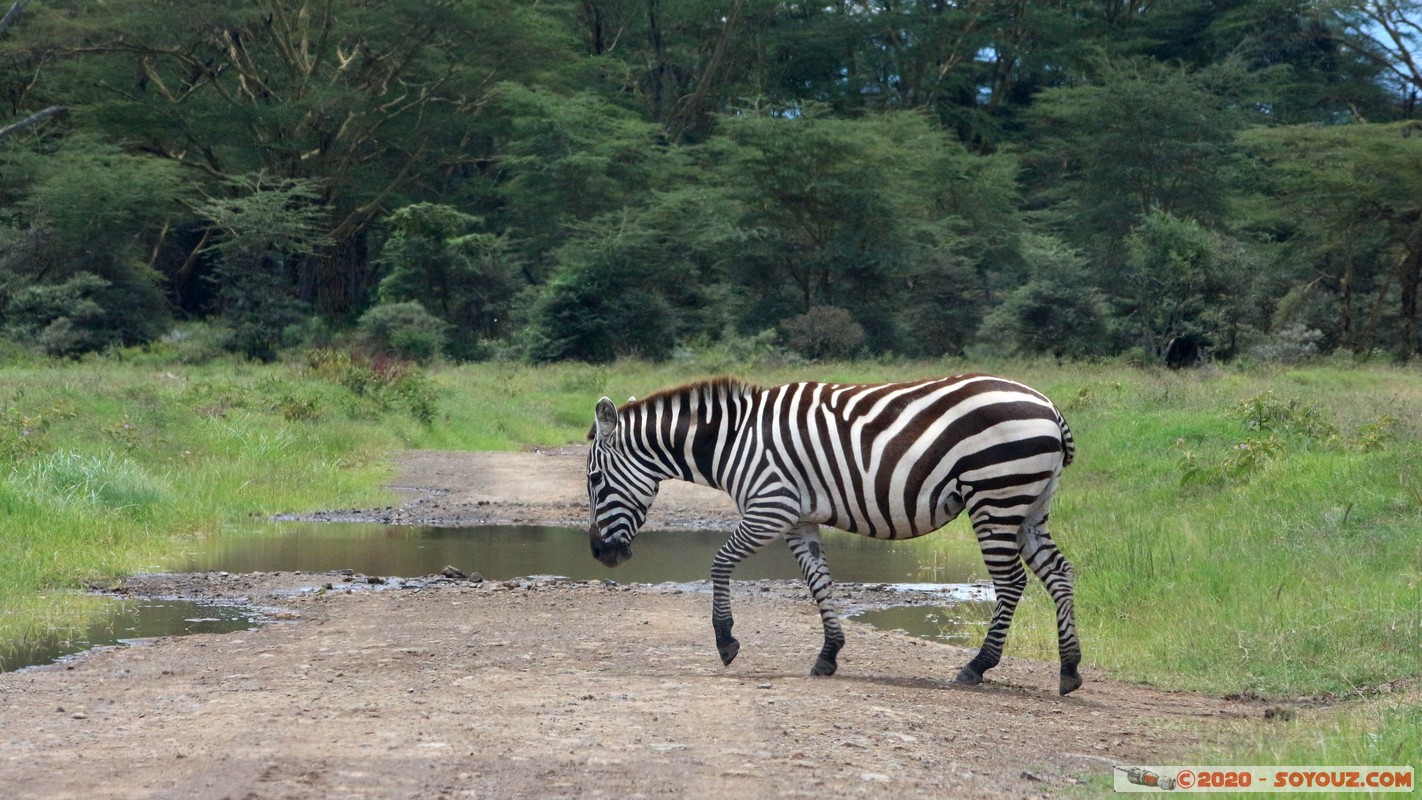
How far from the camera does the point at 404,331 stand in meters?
36.6

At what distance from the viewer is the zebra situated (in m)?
7.65

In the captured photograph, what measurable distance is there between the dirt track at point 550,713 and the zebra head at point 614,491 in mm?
563

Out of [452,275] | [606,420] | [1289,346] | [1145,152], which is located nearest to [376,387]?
[606,420]

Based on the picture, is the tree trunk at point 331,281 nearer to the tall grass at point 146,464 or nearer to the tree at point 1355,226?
the tall grass at point 146,464

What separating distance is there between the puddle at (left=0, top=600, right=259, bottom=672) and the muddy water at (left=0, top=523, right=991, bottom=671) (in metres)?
0.01

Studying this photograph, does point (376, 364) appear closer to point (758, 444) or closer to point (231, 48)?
point (758, 444)

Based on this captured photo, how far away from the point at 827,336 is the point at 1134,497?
891 inches

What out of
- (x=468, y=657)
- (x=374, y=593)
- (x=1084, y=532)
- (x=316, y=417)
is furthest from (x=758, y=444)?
(x=316, y=417)

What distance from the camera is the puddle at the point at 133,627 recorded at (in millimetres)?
8148

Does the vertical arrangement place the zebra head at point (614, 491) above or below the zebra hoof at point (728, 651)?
above

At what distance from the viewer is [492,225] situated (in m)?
47.7

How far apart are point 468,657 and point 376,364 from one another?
17098 millimetres

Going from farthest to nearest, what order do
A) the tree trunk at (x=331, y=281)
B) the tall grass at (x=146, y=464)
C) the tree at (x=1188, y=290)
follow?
the tree trunk at (x=331, y=281) → the tree at (x=1188, y=290) → the tall grass at (x=146, y=464)

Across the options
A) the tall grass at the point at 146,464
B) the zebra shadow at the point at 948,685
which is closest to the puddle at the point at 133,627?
the tall grass at the point at 146,464
